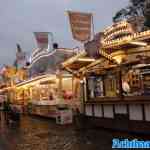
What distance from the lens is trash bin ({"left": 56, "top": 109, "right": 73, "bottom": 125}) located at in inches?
857

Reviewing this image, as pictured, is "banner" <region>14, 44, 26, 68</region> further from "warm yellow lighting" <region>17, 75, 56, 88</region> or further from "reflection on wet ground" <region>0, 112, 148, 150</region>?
"reflection on wet ground" <region>0, 112, 148, 150</region>

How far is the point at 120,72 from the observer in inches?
715

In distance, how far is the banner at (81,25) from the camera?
21.5 meters

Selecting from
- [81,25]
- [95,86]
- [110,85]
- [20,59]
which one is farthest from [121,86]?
[20,59]

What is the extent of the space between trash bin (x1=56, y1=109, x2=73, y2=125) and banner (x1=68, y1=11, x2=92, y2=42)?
4458mm

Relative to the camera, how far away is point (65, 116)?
870 inches

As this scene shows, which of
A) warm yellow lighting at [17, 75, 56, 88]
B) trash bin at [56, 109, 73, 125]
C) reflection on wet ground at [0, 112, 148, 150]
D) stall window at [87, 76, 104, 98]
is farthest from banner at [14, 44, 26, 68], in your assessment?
reflection on wet ground at [0, 112, 148, 150]

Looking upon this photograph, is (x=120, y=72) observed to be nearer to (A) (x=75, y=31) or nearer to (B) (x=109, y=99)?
(B) (x=109, y=99)

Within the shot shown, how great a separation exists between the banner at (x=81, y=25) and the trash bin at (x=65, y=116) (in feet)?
14.6

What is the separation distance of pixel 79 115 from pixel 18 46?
38.6m

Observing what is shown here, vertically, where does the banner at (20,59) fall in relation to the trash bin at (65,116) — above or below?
above

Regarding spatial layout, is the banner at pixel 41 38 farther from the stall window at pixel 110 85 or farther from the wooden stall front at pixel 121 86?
the stall window at pixel 110 85

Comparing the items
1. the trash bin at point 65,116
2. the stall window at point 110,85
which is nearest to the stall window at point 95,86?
the stall window at point 110,85

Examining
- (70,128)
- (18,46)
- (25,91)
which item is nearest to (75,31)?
(70,128)
